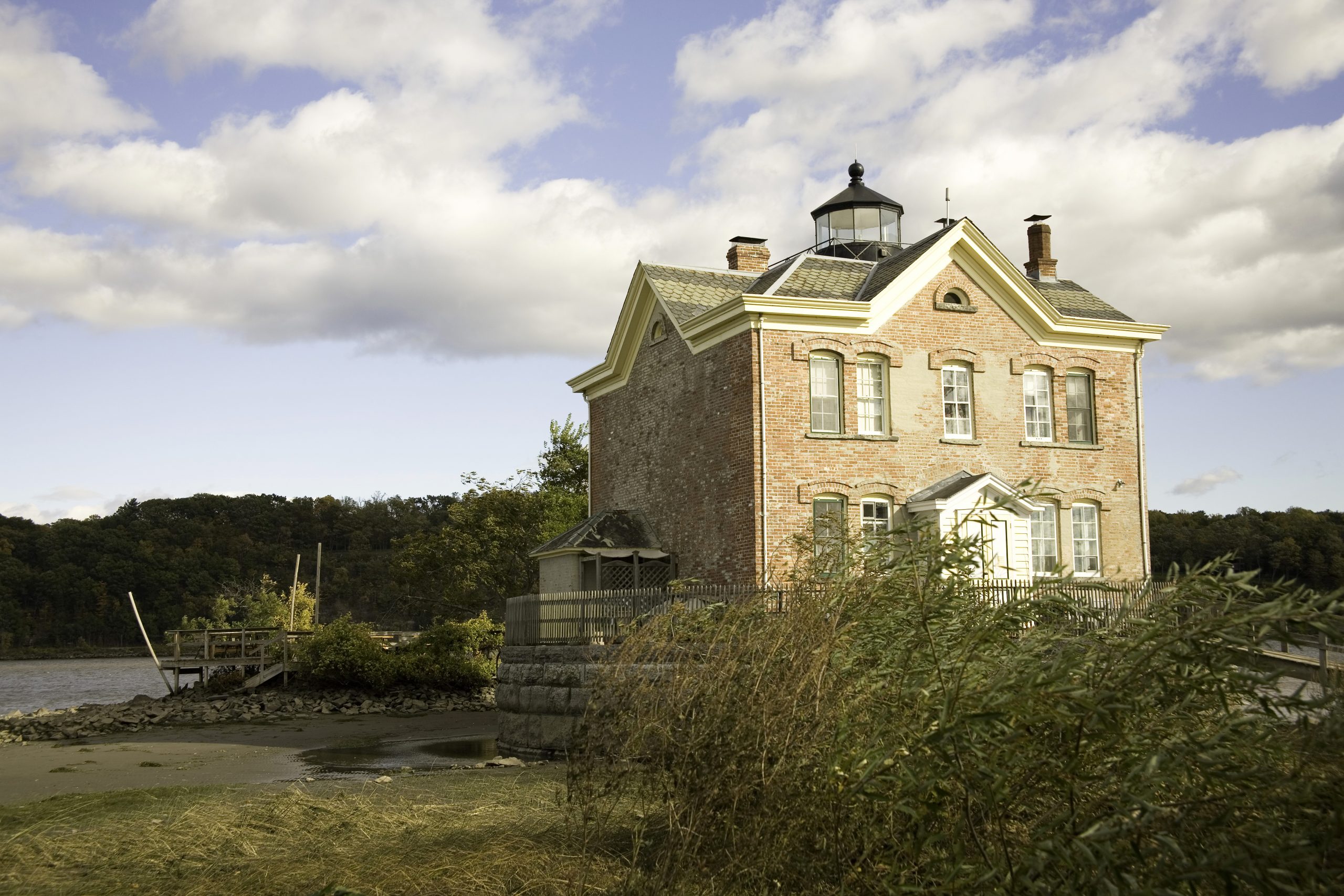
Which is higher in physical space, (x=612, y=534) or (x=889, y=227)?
(x=889, y=227)

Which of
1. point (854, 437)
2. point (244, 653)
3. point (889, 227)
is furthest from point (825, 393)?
point (244, 653)

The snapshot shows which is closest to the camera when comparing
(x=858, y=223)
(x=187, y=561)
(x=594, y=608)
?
(x=594, y=608)

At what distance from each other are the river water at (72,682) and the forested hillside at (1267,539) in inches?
1556

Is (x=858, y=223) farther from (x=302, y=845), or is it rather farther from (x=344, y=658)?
(x=302, y=845)

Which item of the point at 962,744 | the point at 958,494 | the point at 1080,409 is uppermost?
the point at 1080,409

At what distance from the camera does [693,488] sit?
24.3 m

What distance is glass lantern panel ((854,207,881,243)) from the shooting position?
29594 millimetres

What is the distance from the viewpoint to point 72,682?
68.0m

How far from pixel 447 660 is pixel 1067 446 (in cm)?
1964

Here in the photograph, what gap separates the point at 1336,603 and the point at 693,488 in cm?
1938

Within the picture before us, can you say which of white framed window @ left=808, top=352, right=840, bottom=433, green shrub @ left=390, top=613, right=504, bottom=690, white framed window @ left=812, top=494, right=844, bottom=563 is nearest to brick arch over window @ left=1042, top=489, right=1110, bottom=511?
white framed window @ left=808, top=352, right=840, bottom=433

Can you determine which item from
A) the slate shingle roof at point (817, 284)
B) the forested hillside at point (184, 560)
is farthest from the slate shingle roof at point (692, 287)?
the forested hillside at point (184, 560)

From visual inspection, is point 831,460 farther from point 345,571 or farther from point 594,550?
point 345,571

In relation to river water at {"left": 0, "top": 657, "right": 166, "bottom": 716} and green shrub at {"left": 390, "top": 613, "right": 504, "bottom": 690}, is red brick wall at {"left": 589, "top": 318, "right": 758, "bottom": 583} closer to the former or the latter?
green shrub at {"left": 390, "top": 613, "right": 504, "bottom": 690}
